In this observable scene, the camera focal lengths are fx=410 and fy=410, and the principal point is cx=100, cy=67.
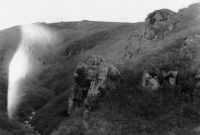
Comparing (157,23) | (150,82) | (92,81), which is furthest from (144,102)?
(157,23)

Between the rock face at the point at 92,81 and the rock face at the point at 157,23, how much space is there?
17069 millimetres

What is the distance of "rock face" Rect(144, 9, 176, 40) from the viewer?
208 ft

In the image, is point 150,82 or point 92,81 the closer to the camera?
point 150,82

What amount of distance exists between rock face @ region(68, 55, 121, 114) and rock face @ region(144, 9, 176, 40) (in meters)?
17.1

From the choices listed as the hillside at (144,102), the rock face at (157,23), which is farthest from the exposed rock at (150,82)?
the rock face at (157,23)

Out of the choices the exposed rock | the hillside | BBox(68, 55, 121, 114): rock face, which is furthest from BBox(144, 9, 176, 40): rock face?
the exposed rock

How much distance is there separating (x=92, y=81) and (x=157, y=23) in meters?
25.3

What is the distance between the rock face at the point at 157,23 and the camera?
63.5m

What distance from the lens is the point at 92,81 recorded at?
45750 mm

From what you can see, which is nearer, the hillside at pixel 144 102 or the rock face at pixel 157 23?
the hillside at pixel 144 102

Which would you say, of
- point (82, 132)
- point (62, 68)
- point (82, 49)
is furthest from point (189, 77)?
point (82, 49)

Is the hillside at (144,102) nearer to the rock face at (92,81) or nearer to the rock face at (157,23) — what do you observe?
the rock face at (157,23)

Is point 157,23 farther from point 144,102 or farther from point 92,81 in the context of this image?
point 144,102

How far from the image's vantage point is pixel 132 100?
40.4 m
